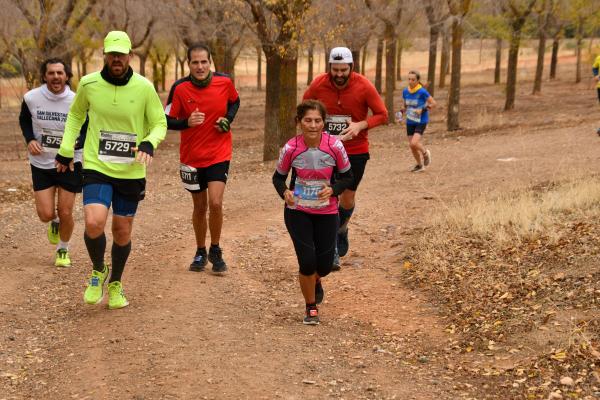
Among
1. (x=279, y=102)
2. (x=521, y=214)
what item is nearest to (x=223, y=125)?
(x=521, y=214)

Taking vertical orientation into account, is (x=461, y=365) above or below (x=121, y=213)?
below

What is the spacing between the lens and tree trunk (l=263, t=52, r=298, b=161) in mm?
17500

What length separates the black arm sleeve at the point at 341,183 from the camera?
6.54 m

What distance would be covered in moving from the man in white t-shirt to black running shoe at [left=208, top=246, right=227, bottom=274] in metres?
1.52

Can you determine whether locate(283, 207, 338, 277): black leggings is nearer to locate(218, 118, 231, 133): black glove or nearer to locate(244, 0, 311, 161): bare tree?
locate(218, 118, 231, 133): black glove

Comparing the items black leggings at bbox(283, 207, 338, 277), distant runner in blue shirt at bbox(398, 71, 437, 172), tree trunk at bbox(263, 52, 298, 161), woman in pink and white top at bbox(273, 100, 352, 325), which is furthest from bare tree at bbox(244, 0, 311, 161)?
black leggings at bbox(283, 207, 338, 277)

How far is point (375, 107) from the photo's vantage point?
26.6 ft

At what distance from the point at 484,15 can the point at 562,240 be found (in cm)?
2836

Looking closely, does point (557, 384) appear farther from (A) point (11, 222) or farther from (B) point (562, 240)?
(A) point (11, 222)

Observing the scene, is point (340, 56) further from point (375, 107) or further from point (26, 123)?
point (26, 123)

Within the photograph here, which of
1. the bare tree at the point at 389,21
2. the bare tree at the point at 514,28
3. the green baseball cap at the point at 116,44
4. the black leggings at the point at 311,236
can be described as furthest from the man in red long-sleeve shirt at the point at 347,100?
the bare tree at the point at 514,28

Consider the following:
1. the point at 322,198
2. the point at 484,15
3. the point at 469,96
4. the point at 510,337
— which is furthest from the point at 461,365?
the point at 469,96

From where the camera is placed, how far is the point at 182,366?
5.62 m

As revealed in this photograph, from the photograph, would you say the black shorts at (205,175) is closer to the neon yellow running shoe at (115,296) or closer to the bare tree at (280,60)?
the neon yellow running shoe at (115,296)
